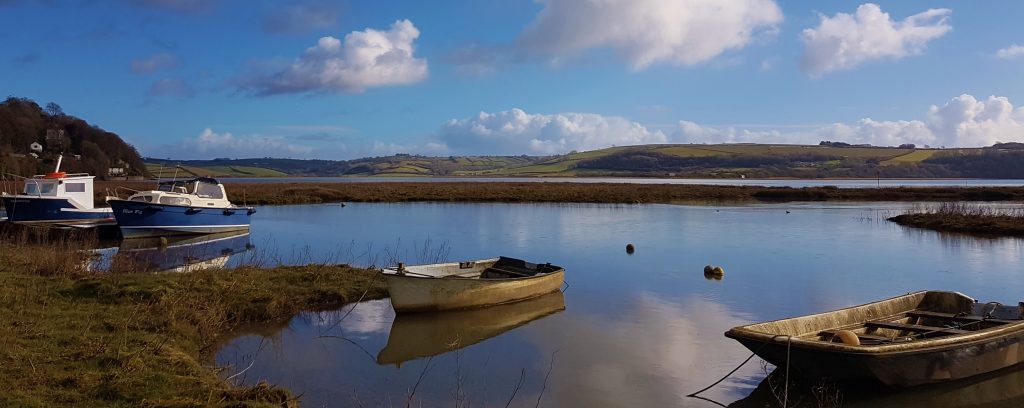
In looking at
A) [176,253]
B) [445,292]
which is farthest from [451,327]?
[176,253]

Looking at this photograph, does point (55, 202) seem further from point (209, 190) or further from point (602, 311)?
point (602, 311)

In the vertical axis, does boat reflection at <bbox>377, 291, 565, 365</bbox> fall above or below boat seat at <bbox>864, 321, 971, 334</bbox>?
below

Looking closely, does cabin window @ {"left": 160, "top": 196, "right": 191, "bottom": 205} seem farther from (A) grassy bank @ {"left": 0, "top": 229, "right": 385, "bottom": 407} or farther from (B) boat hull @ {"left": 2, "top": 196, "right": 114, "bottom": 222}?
(A) grassy bank @ {"left": 0, "top": 229, "right": 385, "bottom": 407}

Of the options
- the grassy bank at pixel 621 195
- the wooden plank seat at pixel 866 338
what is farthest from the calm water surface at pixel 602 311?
the grassy bank at pixel 621 195

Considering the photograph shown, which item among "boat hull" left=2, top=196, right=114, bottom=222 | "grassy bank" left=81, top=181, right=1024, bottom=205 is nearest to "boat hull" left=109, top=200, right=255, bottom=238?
"boat hull" left=2, top=196, right=114, bottom=222

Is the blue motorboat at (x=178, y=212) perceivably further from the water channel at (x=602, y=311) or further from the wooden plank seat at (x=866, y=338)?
the wooden plank seat at (x=866, y=338)

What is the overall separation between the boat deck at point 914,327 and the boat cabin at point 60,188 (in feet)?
99.1

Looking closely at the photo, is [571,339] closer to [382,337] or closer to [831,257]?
[382,337]

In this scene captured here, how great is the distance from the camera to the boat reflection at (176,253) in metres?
19.2

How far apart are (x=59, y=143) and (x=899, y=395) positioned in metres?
114

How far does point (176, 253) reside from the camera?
995 inches

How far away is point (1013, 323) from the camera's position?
412 inches

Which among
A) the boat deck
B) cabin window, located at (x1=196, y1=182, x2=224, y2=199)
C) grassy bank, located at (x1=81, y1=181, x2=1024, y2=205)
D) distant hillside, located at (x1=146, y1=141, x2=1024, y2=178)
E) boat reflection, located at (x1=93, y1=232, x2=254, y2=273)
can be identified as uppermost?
distant hillside, located at (x1=146, y1=141, x2=1024, y2=178)

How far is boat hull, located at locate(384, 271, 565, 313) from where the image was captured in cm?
1434
